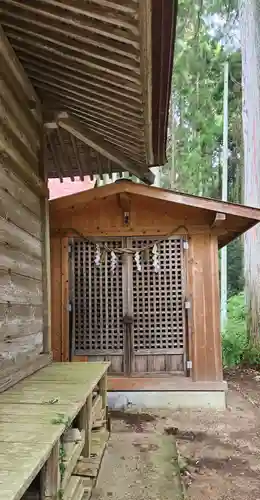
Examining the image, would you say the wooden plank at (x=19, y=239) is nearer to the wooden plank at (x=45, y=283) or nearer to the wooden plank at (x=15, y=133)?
the wooden plank at (x=45, y=283)

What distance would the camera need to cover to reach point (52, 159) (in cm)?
535

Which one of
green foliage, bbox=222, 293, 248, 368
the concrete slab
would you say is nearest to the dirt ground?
the concrete slab

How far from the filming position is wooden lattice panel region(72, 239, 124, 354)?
612 centimetres

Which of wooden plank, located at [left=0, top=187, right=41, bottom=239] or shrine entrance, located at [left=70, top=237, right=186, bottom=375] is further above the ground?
wooden plank, located at [left=0, top=187, right=41, bottom=239]

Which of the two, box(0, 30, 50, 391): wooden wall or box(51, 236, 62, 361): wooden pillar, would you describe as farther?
box(51, 236, 62, 361): wooden pillar

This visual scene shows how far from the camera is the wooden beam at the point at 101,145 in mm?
4223

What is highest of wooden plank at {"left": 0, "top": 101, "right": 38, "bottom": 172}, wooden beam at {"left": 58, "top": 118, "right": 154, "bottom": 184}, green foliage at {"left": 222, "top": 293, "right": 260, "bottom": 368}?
wooden beam at {"left": 58, "top": 118, "right": 154, "bottom": 184}

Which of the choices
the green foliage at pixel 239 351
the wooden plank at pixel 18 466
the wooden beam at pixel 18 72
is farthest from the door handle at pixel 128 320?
the wooden plank at pixel 18 466

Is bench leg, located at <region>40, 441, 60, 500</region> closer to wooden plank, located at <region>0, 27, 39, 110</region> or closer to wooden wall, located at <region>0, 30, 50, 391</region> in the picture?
wooden wall, located at <region>0, 30, 50, 391</region>

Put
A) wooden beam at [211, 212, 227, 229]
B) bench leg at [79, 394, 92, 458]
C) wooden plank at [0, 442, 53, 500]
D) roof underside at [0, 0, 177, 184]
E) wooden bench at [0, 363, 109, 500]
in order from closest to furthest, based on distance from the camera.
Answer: wooden plank at [0, 442, 53, 500] → wooden bench at [0, 363, 109, 500] → roof underside at [0, 0, 177, 184] → bench leg at [79, 394, 92, 458] → wooden beam at [211, 212, 227, 229]

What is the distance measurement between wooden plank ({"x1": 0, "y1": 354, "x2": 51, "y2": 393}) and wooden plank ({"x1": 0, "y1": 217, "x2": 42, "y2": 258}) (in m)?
0.81

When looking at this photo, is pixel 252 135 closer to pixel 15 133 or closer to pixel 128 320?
pixel 128 320

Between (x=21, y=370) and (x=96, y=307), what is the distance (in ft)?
9.55

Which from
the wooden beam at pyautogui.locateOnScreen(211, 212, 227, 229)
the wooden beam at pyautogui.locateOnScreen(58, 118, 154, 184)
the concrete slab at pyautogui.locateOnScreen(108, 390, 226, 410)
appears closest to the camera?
the wooden beam at pyautogui.locateOnScreen(58, 118, 154, 184)
